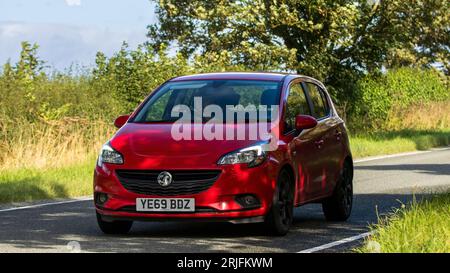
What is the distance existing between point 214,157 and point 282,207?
983 mm

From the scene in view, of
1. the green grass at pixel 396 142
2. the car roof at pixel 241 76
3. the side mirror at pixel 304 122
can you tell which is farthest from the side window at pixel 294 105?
the green grass at pixel 396 142

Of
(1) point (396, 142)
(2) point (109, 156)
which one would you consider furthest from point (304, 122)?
(1) point (396, 142)

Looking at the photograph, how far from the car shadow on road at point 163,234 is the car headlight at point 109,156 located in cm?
75

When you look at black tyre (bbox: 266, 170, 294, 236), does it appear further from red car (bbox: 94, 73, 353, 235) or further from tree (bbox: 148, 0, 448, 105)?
tree (bbox: 148, 0, 448, 105)

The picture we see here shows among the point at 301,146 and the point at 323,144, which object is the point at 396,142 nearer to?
the point at 323,144

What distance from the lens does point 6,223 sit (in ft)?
41.8

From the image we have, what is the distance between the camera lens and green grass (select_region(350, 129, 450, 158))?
28844mm

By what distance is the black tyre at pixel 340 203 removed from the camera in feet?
43.5

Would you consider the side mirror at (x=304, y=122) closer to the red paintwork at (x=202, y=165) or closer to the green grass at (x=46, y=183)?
the red paintwork at (x=202, y=165)

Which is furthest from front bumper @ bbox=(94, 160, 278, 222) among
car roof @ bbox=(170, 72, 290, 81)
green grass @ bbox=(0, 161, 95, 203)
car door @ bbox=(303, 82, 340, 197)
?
green grass @ bbox=(0, 161, 95, 203)

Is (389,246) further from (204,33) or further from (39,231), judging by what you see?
(204,33)

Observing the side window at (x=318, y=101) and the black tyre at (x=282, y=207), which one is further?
the side window at (x=318, y=101)

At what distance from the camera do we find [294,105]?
12539 mm
